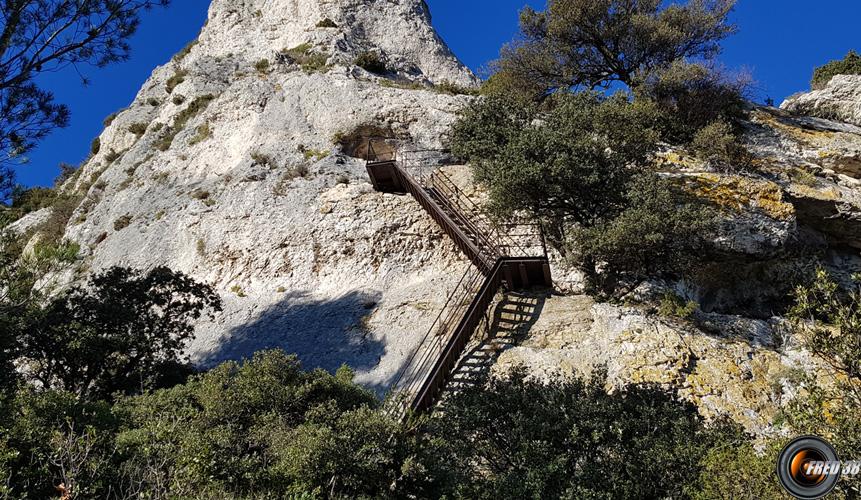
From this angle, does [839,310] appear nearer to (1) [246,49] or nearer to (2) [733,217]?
(2) [733,217]

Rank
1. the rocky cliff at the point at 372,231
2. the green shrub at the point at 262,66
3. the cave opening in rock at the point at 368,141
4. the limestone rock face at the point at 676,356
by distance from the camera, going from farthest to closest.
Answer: the green shrub at the point at 262,66, the cave opening in rock at the point at 368,141, the rocky cliff at the point at 372,231, the limestone rock face at the point at 676,356

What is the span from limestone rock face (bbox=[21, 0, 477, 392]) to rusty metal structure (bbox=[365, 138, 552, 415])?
57cm

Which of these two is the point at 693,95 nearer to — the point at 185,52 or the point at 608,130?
the point at 608,130

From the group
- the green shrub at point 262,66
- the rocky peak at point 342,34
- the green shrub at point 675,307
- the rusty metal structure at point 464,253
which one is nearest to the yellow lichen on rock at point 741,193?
Answer: the green shrub at point 675,307

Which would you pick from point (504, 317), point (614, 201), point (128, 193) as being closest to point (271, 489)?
point (504, 317)

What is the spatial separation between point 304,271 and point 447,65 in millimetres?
20945

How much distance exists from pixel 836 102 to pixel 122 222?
30.6m

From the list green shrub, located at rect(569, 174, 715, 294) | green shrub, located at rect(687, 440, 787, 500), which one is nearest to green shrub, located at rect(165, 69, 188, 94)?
green shrub, located at rect(569, 174, 715, 294)

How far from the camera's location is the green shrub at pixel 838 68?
3484 cm

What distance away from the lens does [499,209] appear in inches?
698

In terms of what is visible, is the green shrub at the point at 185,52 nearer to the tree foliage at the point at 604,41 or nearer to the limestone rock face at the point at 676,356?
the tree foliage at the point at 604,41

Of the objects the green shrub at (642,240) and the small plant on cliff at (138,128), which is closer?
the green shrub at (642,240)

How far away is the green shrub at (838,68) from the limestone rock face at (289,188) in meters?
20.4

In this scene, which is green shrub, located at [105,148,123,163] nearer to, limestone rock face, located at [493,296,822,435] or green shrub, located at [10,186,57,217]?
green shrub, located at [10,186,57,217]
